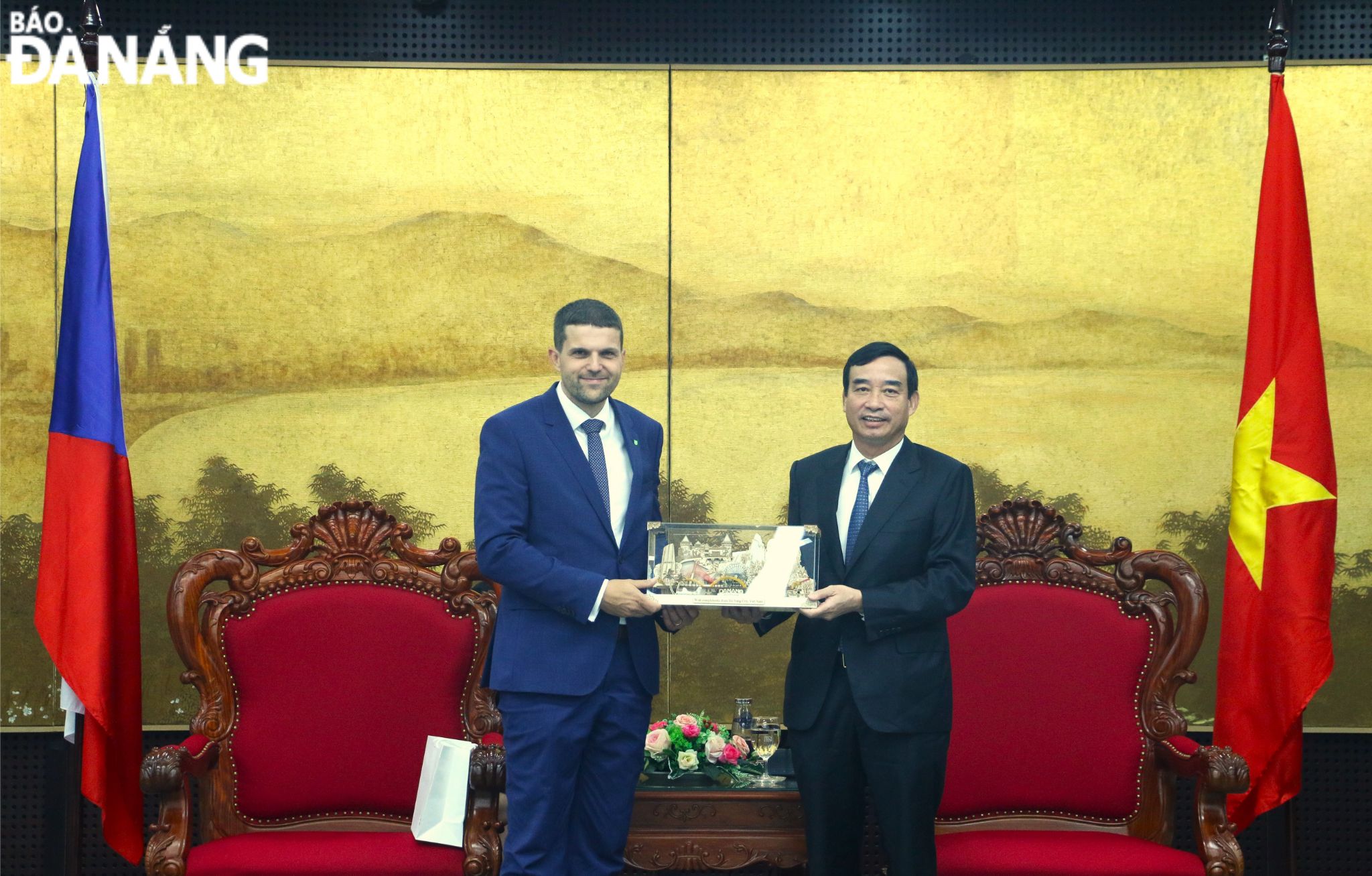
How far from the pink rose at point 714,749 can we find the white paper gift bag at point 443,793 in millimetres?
703

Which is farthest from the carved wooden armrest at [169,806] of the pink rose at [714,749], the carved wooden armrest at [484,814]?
the pink rose at [714,749]

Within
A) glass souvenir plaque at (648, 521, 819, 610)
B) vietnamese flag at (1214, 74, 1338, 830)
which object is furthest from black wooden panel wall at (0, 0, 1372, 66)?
glass souvenir plaque at (648, 521, 819, 610)

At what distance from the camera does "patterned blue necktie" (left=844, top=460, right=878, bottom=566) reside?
323cm

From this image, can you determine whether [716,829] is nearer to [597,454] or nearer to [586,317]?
[597,454]

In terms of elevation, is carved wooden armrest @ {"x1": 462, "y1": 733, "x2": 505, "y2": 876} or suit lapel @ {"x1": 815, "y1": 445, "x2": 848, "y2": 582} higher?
suit lapel @ {"x1": 815, "y1": 445, "x2": 848, "y2": 582}

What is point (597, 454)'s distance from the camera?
10.5 feet

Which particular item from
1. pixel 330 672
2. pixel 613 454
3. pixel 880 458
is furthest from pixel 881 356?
pixel 330 672

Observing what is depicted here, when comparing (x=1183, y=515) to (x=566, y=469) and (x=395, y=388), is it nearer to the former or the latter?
(x=566, y=469)

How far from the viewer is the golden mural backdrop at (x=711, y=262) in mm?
4672

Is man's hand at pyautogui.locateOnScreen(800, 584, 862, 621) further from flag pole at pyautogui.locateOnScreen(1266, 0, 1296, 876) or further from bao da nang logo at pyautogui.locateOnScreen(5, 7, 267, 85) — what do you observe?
bao da nang logo at pyautogui.locateOnScreen(5, 7, 267, 85)

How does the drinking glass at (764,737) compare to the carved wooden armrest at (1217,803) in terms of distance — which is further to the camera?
the drinking glass at (764,737)

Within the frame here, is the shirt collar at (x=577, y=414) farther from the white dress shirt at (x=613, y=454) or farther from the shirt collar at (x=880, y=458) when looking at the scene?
the shirt collar at (x=880, y=458)

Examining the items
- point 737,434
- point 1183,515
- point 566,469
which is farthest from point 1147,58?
point 566,469

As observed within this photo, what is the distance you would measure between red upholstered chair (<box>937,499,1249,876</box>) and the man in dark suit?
559 millimetres
